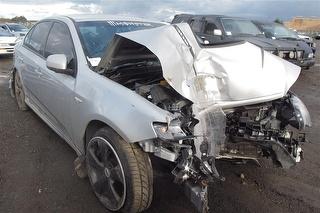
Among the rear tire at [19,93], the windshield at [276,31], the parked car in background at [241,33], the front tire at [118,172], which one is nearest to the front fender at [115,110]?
the front tire at [118,172]

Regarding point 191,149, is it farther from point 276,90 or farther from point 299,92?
point 299,92

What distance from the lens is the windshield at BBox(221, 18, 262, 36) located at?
1173 centimetres

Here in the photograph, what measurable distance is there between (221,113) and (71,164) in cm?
206

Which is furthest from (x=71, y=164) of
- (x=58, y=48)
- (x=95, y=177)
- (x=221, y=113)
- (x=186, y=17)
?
(x=186, y=17)

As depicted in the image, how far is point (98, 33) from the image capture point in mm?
4488

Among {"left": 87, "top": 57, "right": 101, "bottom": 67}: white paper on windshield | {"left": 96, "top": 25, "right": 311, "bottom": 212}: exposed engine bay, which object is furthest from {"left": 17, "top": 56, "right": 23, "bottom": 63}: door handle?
{"left": 96, "top": 25, "right": 311, "bottom": 212}: exposed engine bay

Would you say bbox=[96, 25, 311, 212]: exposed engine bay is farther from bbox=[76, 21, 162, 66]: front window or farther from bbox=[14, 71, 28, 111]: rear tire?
bbox=[14, 71, 28, 111]: rear tire

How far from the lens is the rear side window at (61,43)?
166 inches

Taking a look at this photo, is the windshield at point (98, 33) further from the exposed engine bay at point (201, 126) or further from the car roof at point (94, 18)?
the exposed engine bay at point (201, 126)

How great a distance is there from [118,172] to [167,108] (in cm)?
70

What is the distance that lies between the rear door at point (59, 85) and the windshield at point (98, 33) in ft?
0.55

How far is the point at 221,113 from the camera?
3250mm

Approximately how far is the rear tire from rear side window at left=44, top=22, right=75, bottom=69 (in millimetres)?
1505

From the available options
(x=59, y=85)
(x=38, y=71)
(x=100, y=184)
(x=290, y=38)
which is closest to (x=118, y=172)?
(x=100, y=184)
